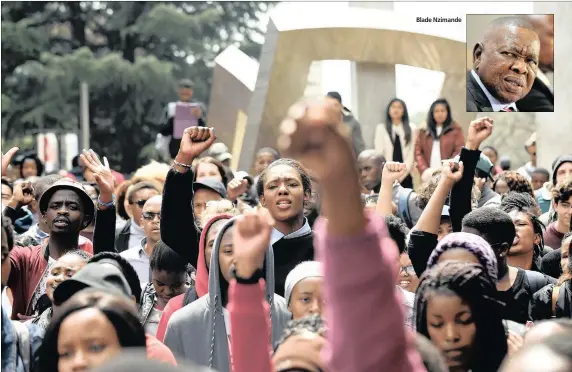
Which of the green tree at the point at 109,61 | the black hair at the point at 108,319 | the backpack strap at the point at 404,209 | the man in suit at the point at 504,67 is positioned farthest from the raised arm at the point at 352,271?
the green tree at the point at 109,61

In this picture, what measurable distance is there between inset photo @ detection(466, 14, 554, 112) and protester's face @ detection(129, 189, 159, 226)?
7.27ft

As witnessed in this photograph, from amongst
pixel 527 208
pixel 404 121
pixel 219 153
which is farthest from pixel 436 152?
pixel 527 208

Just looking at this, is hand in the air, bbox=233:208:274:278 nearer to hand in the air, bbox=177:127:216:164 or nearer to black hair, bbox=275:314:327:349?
black hair, bbox=275:314:327:349

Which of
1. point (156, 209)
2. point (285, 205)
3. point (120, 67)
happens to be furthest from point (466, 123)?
point (120, 67)

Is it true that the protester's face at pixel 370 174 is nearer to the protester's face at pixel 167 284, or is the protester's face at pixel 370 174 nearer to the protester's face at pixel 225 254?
the protester's face at pixel 167 284

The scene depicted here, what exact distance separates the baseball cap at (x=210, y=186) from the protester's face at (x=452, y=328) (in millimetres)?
4237

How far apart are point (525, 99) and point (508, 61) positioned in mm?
441

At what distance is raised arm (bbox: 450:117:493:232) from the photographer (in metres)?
5.93

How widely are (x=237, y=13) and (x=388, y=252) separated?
31.2 m

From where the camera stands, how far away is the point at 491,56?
7.34 meters

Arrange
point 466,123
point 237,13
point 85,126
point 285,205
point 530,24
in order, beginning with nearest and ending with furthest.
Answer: point 285,205
point 530,24
point 466,123
point 85,126
point 237,13

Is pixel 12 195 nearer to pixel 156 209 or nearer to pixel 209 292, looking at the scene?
pixel 156 209

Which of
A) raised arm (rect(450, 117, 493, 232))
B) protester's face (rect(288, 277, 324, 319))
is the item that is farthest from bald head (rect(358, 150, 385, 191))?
protester's face (rect(288, 277, 324, 319))

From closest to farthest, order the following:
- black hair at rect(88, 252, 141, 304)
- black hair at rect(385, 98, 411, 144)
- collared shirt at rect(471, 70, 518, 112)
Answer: black hair at rect(88, 252, 141, 304), collared shirt at rect(471, 70, 518, 112), black hair at rect(385, 98, 411, 144)
